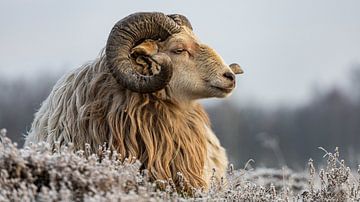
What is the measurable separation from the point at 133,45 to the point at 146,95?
1.54 feet

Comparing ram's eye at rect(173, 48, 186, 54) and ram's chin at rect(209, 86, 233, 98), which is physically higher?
ram's eye at rect(173, 48, 186, 54)

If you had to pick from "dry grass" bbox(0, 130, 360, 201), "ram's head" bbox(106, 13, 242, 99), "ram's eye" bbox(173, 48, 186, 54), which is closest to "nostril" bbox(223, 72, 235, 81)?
"ram's head" bbox(106, 13, 242, 99)

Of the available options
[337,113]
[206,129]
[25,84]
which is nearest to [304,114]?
[337,113]

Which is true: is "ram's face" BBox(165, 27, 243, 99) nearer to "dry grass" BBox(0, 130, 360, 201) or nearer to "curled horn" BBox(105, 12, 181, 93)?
"curled horn" BBox(105, 12, 181, 93)

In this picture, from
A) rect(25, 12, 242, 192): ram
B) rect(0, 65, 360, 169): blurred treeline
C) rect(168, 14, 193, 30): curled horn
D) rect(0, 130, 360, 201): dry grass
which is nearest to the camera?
rect(0, 130, 360, 201): dry grass

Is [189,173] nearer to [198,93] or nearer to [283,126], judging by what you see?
[198,93]

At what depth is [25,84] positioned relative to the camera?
255 ft

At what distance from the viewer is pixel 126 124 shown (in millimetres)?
10539

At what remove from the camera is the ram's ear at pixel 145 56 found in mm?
10602

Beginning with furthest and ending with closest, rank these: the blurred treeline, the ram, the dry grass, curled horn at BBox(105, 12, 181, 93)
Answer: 1. the blurred treeline
2. the ram
3. curled horn at BBox(105, 12, 181, 93)
4. the dry grass

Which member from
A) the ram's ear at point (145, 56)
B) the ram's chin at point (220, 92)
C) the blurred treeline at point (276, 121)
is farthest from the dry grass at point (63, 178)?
the blurred treeline at point (276, 121)

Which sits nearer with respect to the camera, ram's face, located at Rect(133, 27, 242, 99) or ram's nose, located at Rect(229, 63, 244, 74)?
ram's face, located at Rect(133, 27, 242, 99)

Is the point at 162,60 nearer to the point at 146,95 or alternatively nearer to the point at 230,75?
the point at 146,95

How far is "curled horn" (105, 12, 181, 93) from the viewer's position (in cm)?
1029
